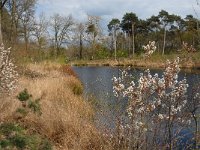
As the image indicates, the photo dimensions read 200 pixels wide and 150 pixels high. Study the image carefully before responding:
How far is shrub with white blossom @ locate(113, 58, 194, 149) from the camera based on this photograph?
16.5ft

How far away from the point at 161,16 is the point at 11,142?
53.8 m

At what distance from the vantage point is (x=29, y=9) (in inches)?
1072

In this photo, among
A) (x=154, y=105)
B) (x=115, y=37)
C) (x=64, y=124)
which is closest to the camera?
(x=154, y=105)

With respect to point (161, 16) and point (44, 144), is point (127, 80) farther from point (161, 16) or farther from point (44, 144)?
point (161, 16)

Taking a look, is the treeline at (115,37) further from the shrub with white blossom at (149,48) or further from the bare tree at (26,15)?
the shrub with white blossom at (149,48)

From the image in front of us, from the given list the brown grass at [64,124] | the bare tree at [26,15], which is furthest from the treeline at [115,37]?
the brown grass at [64,124]

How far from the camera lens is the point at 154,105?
16.8 ft

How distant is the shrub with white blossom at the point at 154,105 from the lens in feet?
16.5

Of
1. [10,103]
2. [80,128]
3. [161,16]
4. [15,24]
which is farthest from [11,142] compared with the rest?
[161,16]

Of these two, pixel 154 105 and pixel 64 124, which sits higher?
pixel 154 105

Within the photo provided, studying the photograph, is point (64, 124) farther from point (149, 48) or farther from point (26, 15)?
point (26, 15)

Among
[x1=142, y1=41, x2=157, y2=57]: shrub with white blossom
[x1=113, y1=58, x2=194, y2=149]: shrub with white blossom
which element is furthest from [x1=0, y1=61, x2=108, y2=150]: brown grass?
[x1=142, y1=41, x2=157, y2=57]: shrub with white blossom

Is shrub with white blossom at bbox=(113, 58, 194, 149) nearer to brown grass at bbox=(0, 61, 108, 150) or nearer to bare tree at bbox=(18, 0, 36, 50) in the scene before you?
brown grass at bbox=(0, 61, 108, 150)

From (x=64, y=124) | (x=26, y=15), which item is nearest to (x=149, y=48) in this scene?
(x=64, y=124)
